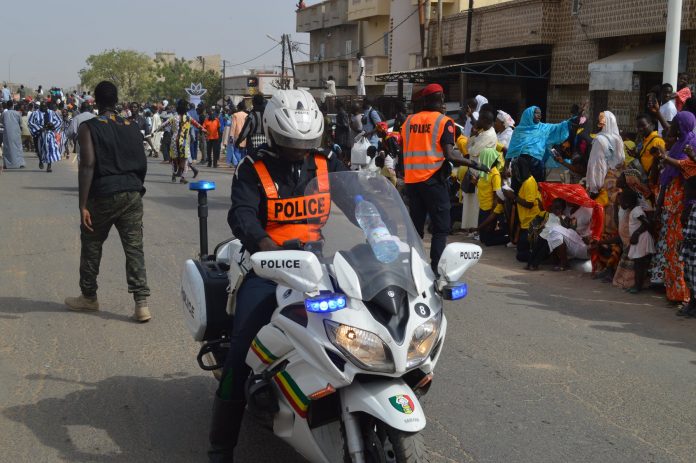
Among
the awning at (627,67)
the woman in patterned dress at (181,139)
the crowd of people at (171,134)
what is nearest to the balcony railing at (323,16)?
the crowd of people at (171,134)

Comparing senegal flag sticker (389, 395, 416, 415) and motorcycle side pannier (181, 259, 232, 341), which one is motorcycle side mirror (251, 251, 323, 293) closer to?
senegal flag sticker (389, 395, 416, 415)

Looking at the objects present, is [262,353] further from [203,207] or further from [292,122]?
[203,207]

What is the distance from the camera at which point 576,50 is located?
75.7 feet

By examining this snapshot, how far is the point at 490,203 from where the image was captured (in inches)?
454

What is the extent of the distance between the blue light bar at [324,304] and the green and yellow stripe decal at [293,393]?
436 mm

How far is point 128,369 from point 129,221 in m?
1.63

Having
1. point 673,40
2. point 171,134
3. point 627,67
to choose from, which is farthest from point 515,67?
point 673,40

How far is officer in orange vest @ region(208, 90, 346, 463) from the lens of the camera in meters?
3.87

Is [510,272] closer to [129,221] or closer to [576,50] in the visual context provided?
[129,221]

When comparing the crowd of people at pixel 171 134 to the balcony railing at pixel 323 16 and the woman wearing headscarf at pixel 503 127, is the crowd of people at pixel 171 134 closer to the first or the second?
the woman wearing headscarf at pixel 503 127

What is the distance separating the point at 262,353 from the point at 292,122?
112 centimetres

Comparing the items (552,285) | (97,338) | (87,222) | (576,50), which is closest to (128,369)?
(97,338)

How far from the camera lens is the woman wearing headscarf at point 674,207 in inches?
314

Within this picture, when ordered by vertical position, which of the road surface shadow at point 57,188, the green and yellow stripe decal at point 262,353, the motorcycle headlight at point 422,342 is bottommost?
the road surface shadow at point 57,188
